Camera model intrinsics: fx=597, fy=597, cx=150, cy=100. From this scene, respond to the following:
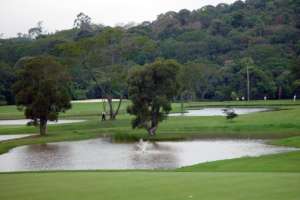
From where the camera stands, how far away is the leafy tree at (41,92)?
59719 mm

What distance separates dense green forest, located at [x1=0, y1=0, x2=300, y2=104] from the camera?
80.2 m

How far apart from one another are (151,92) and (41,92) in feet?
36.5

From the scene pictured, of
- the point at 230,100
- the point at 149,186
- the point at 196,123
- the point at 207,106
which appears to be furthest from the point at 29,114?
the point at 230,100

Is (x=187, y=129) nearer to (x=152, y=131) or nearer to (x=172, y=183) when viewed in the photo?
(x=152, y=131)

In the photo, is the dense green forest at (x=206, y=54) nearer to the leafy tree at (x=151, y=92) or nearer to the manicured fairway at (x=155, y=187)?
the leafy tree at (x=151, y=92)

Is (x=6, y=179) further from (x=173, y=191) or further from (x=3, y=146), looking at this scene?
(x=3, y=146)

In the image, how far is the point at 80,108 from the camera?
4264 inches

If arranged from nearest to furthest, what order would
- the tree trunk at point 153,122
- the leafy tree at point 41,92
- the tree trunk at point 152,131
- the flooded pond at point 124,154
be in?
the flooded pond at point 124,154, the tree trunk at point 152,131, the tree trunk at point 153,122, the leafy tree at point 41,92

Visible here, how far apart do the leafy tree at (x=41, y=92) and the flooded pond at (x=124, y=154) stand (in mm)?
7437

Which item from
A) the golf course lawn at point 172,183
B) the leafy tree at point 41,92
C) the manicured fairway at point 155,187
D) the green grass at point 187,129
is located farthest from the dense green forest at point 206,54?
the manicured fairway at point 155,187

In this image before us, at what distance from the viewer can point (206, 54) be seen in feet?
483

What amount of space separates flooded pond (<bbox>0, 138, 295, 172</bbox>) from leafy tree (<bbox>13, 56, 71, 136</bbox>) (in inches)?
293

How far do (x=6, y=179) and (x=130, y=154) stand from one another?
18.9m

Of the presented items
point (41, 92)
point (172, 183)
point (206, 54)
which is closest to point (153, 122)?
point (41, 92)
